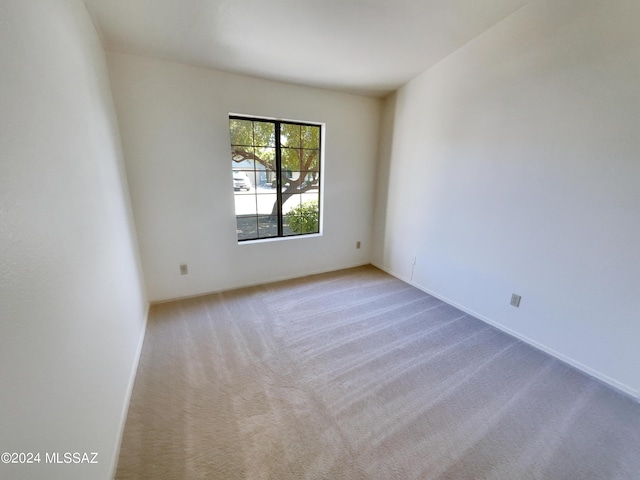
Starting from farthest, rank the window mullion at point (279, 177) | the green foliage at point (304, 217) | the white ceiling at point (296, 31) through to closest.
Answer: the green foliage at point (304, 217) < the window mullion at point (279, 177) < the white ceiling at point (296, 31)

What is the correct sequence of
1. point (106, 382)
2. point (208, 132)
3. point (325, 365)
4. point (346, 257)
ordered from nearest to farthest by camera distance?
point (106, 382), point (325, 365), point (208, 132), point (346, 257)

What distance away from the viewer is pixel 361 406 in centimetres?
157

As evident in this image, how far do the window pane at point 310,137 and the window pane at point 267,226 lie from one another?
1.00m

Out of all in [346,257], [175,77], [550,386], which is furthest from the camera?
[346,257]

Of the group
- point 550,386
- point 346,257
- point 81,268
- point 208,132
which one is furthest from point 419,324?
point 208,132

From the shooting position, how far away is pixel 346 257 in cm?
375

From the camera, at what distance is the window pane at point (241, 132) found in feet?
9.02

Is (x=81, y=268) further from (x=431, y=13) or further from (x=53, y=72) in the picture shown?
(x=431, y=13)

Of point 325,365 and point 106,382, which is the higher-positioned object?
point 106,382

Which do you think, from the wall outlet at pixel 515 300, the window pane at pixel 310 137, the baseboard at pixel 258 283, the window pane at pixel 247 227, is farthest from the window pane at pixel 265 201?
the wall outlet at pixel 515 300

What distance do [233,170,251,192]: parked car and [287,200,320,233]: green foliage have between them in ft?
2.06

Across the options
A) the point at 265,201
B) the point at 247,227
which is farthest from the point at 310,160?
the point at 247,227

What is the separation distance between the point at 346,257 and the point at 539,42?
111 inches

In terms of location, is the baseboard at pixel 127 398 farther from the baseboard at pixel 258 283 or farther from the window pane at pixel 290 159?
the window pane at pixel 290 159
